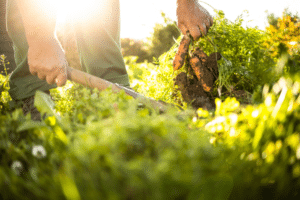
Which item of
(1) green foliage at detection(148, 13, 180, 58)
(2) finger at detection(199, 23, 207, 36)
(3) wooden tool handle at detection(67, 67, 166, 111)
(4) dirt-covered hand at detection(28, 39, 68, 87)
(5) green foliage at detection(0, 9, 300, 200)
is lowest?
(1) green foliage at detection(148, 13, 180, 58)

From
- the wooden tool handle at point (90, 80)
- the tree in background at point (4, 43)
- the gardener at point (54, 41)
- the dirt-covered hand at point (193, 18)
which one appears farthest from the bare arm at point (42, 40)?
the tree in background at point (4, 43)

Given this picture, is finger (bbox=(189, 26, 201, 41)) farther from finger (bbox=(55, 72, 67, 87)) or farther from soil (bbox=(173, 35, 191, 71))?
finger (bbox=(55, 72, 67, 87))

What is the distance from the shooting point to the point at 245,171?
0.54 metres

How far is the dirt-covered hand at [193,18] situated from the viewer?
1.89 metres

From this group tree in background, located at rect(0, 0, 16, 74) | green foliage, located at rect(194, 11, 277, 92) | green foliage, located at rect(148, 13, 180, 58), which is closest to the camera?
green foliage, located at rect(194, 11, 277, 92)

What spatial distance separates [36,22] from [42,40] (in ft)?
0.45

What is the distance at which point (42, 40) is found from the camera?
1608 mm

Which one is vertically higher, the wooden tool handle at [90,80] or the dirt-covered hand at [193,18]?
the dirt-covered hand at [193,18]

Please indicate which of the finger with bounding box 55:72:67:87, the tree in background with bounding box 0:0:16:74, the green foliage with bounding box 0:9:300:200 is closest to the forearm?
the finger with bounding box 55:72:67:87

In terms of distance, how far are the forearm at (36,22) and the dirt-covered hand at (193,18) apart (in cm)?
109

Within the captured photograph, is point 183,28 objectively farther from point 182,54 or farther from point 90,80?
point 90,80

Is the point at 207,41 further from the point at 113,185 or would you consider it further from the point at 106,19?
the point at 113,185

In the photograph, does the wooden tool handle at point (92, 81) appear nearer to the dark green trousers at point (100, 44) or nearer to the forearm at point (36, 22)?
the forearm at point (36, 22)

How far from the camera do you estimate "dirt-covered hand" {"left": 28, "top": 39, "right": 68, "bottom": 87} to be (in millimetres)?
1631
